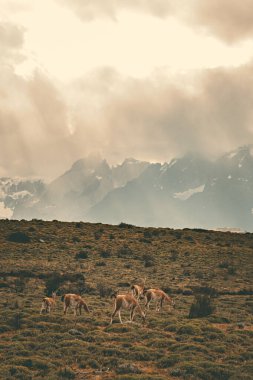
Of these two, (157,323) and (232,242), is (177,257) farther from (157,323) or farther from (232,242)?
(157,323)

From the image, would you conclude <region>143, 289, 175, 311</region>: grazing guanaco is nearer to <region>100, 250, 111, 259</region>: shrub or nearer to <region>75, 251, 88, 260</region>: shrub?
<region>75, 251, 88, 260</region>: shrub

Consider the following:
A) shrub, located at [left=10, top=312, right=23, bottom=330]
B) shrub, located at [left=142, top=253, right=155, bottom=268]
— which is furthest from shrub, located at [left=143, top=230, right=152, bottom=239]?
shrub, located at [left=10, top=312, right=23, bottom=330]

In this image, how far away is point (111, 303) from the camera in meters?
31.1

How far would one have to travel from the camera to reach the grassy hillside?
1902 centimetres

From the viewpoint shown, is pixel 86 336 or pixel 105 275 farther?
pixel 105 275

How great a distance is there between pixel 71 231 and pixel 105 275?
22.3m

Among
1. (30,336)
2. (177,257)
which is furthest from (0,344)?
(177,257)

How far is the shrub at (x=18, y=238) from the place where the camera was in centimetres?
5344

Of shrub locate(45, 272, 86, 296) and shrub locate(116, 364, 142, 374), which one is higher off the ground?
shrub locate(45, 272, 86, 296)

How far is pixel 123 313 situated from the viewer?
1130 inches

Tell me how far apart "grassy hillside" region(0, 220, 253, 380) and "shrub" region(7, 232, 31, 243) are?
10 centimetres

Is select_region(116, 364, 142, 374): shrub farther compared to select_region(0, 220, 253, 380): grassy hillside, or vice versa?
select_region(0, 220, 253, 380): grassy hillside

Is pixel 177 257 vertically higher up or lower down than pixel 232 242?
lower down

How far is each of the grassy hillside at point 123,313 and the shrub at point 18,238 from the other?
0.10m
